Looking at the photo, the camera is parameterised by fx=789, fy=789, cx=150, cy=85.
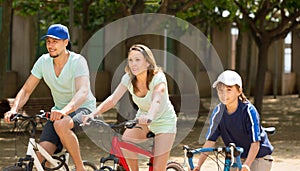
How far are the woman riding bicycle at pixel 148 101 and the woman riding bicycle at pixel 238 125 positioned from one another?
18.2 inches

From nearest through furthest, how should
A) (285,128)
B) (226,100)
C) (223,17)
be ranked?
(226,100) → (285,128) → (223,17)

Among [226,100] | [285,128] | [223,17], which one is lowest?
[285,128]

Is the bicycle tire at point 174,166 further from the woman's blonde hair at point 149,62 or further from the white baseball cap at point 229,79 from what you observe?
the white baseball cap at point 229,79

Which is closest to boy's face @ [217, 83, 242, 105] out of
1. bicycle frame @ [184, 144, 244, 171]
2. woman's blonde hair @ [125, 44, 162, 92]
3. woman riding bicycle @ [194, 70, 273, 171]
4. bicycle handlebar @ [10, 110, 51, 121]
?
woman riding bicycle @ [194, 70, 273, 171]

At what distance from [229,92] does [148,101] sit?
30.4 inches

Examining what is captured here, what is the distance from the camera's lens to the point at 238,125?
6.22 m

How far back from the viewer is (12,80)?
24.7 meters

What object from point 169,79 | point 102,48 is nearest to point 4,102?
point 102,48

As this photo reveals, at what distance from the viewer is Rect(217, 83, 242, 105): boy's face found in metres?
6.17

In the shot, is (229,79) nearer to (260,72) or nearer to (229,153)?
(229,153)

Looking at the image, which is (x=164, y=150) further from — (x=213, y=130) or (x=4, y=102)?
(x=4, y=102)

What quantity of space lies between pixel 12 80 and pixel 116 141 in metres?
18.4

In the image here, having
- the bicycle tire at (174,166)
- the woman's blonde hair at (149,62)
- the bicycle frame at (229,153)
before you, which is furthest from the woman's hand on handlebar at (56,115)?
the bicycle tire at (174,166)

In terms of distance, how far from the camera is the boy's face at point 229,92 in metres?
6.17
